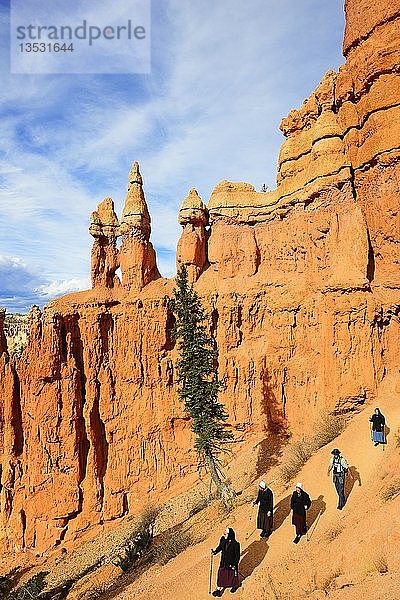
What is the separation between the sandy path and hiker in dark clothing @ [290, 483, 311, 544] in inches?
10.1

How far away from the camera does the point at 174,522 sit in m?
19.5

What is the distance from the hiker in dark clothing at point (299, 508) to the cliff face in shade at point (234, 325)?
8.92m

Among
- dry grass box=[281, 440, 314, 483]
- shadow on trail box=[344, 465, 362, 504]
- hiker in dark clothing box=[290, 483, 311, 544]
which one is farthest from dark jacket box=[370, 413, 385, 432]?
hiker in dark clothing box=[290, 483, 311, 544]

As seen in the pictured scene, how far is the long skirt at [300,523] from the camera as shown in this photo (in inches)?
456

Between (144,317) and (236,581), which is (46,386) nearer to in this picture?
(144,317)

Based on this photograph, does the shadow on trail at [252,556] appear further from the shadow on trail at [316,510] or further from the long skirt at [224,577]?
the shadow on trail at [316,510]

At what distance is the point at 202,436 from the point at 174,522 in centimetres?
564

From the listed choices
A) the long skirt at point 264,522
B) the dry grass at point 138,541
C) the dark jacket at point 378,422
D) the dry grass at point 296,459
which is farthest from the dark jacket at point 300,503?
the dry grass at point 138,541

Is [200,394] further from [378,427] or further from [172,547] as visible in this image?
[378,427]

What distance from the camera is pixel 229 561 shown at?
10.2m

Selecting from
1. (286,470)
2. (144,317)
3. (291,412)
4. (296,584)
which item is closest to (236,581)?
(296,584)

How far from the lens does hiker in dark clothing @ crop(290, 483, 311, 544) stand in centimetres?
1144

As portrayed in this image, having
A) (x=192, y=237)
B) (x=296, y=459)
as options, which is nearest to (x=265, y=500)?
(x=296, y=459)

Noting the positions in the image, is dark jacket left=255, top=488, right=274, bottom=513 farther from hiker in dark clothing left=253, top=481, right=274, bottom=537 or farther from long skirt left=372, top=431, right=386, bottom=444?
long skirt left=372, top=431, right=386, bottom=444
